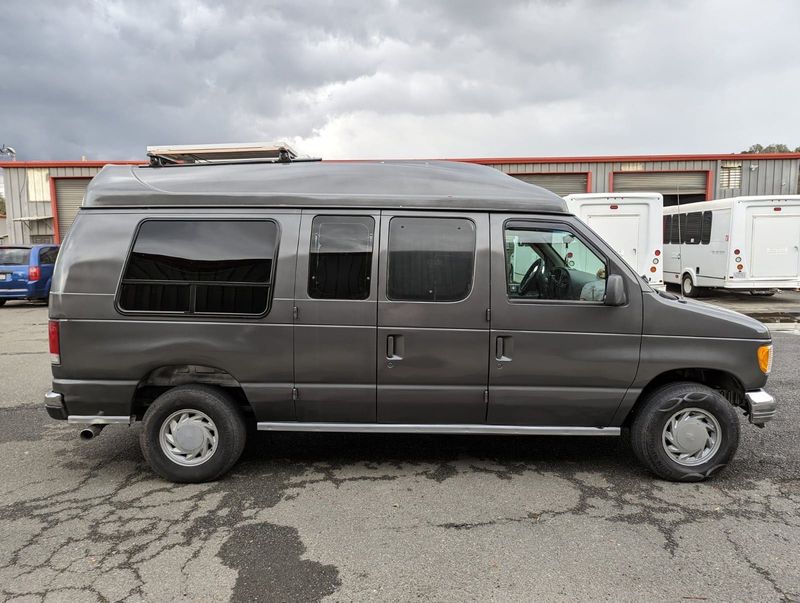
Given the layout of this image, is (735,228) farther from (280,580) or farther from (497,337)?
(280,580)

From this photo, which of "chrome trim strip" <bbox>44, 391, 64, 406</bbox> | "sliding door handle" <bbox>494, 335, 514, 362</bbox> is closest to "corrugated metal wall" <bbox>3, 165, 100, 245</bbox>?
"chrome trim strip" <bbox>44, 391, 64, 406</bbox>

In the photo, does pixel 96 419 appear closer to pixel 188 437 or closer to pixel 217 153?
pixel 188 437

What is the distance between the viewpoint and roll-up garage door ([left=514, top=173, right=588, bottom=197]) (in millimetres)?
20281

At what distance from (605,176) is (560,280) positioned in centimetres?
1794

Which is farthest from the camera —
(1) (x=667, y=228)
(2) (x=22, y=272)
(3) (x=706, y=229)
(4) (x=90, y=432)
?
(1) (x=667, y=228)

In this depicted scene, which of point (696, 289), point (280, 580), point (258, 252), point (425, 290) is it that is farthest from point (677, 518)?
point (696, 289)

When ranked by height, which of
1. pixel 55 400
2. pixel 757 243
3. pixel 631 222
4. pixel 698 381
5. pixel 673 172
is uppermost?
pixel 673 172

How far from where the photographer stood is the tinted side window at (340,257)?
13.0 ft

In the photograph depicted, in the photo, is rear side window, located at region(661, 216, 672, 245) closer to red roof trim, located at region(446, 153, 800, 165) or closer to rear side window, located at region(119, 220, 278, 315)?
red roof trim, located at region(446, 153, 800, 165)

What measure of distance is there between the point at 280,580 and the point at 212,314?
189 cm

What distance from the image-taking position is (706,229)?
15422 mm

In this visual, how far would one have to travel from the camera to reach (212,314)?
3.94 m

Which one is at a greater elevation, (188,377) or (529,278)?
(529,278)

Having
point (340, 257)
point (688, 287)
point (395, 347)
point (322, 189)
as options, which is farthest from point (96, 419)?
point (688, 287)
